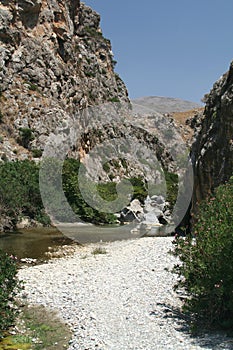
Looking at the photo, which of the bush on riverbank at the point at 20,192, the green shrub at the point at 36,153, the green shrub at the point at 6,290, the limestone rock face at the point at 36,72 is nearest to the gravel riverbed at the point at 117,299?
the green shrub at the point at 6,290

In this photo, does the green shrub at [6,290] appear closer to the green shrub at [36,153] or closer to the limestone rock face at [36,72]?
the limestone rock face at [36,72]

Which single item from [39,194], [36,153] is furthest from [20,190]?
[36,153]

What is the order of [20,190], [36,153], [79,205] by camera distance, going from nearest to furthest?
[20,190] < [79,205] < [36,153]

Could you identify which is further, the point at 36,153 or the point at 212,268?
the point at 36,153

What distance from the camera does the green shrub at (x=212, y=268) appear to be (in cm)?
715

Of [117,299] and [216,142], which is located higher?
[216,142]

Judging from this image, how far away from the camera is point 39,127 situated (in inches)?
1877

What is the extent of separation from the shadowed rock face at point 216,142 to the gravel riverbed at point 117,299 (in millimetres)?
3583

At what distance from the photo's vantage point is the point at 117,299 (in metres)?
10.4

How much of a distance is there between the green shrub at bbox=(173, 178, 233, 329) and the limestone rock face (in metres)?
33.3

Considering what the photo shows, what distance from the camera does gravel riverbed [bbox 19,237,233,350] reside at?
7.46 metres

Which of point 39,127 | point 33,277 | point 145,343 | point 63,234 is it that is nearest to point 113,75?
point 39,127

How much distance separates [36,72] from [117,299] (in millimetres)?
46041

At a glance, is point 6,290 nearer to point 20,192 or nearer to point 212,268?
point 212,268
